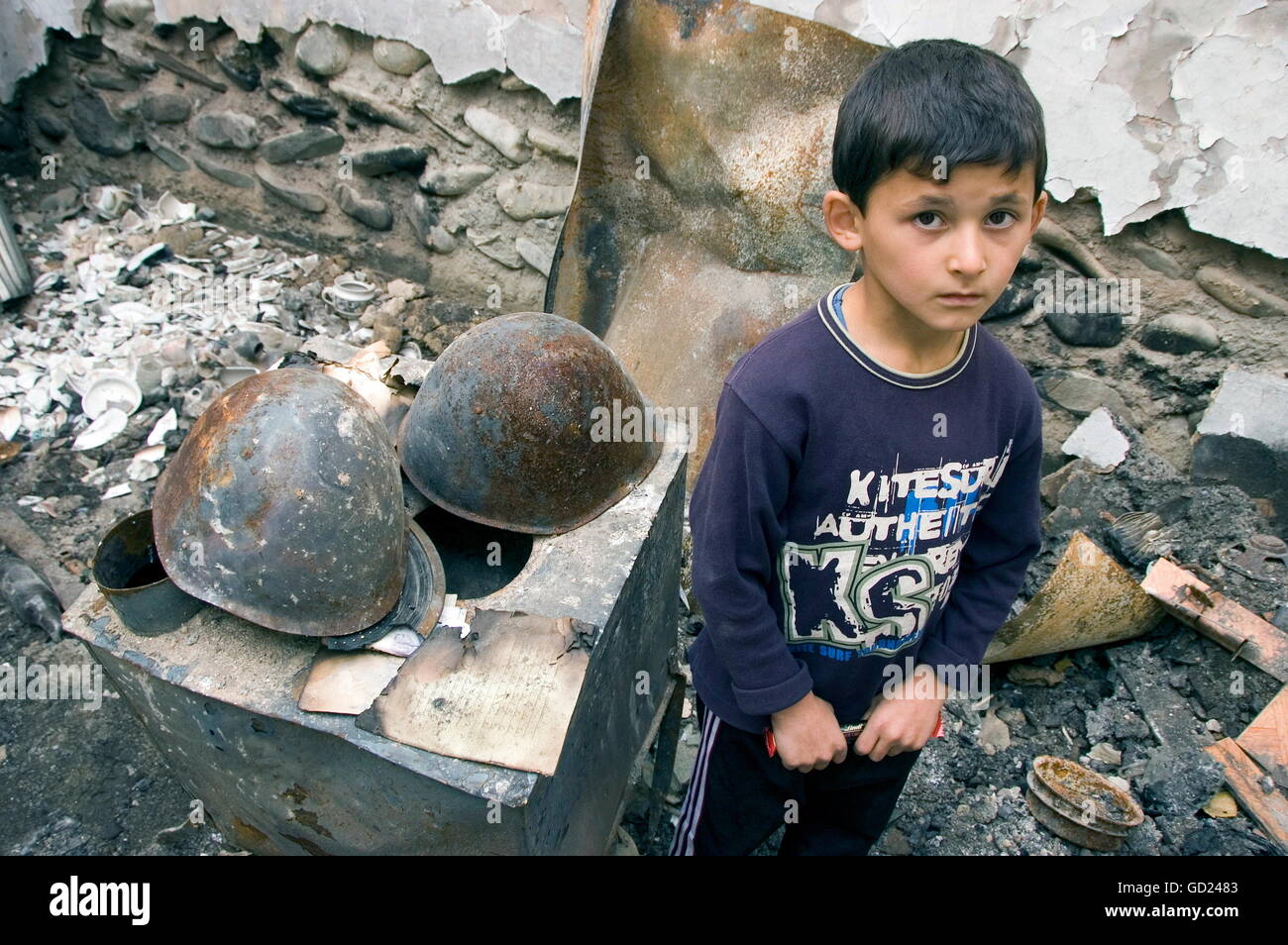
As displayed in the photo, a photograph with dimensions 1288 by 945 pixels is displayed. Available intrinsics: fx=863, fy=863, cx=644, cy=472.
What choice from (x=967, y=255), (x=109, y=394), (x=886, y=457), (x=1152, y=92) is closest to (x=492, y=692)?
(x=886, y=457)

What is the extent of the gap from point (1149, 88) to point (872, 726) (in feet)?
7.66

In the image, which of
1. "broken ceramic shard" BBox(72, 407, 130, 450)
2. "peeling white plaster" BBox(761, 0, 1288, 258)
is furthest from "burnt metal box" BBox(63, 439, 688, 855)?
"broken ceramic shard" BBox(72, 407, 130, 450)

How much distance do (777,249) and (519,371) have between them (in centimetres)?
154

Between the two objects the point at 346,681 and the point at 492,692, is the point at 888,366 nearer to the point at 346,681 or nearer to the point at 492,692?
the point at 492,692

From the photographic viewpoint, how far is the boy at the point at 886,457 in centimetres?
A: 119

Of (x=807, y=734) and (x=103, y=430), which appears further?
(x=103, y=430)

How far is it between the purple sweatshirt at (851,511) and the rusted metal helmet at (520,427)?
536 millimetres

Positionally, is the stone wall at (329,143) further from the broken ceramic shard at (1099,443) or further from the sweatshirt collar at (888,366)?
the sweatshirt collar at (888,366)

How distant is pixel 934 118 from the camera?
117 centimetres

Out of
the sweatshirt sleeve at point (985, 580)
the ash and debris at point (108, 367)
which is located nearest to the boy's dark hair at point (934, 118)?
the sweatshirt sleeve at point (985, 580)

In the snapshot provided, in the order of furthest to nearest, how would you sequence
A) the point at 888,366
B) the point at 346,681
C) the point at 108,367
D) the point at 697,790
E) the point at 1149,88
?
the point at 108,367 → the point at 1149,88 → the point at 697,790 → the point at 346,681 → the point at 888,366
